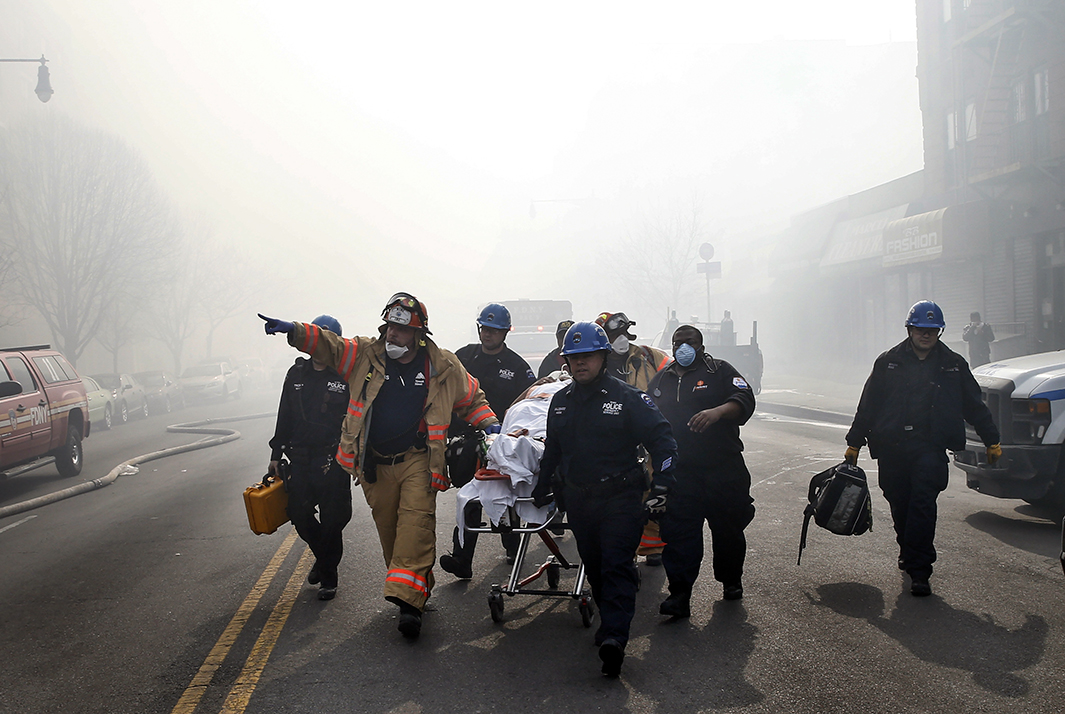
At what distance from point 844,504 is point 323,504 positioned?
12.4ft

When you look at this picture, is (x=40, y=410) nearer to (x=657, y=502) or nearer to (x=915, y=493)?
(x=657, y=502)

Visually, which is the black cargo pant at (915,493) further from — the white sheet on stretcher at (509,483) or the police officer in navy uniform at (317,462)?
the police officer in navy uniform at (317,462)

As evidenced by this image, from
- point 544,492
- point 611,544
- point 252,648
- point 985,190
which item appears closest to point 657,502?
point 611,544

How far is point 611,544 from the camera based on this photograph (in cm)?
480

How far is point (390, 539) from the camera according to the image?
5777mm

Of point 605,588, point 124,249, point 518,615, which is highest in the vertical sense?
point 124,249

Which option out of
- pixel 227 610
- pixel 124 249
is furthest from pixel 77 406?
pixel 124 249

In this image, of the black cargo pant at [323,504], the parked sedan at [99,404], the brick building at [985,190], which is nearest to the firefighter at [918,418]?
the black cargo pant at [323,504]

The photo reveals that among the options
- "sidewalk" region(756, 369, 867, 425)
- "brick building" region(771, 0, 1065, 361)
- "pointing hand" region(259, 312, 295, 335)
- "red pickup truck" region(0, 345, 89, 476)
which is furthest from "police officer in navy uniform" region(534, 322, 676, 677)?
"brick building" region(771, 0, 1065, 361)

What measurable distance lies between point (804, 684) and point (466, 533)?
218 centimetres

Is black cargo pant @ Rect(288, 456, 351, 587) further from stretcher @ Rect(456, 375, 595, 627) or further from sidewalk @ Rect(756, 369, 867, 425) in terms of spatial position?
sidewalk @ Rect(756, 369, 867, 425)

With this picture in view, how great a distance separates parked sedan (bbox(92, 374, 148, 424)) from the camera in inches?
1065

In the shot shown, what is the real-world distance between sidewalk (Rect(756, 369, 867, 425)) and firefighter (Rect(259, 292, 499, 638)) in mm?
13715

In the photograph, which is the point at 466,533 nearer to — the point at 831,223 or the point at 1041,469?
the point at 1041,469
